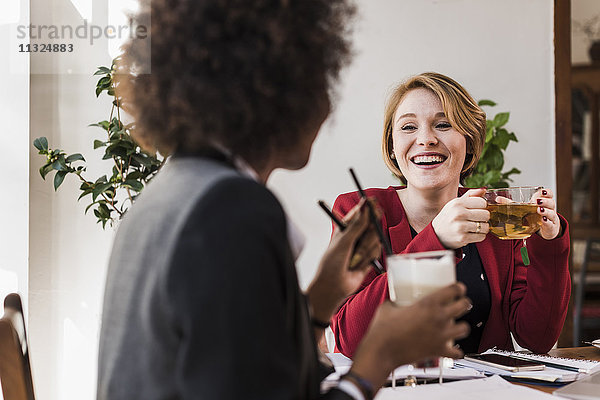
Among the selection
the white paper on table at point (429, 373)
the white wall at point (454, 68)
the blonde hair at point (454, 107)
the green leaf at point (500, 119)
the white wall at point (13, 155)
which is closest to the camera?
the white paper on table at point (429, 373)

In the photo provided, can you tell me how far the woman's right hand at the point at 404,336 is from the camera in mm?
770

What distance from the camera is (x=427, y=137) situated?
1.93 meters

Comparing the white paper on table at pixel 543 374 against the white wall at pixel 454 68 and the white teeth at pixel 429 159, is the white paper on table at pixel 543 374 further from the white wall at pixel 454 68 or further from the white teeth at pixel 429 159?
the white wall at pixel 454 68

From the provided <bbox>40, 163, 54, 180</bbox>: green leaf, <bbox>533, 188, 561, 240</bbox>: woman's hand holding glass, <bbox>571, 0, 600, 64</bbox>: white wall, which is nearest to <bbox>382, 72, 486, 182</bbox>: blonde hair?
<bbox>533, 188, 561, 240</bbox>: woman's hand holding glass

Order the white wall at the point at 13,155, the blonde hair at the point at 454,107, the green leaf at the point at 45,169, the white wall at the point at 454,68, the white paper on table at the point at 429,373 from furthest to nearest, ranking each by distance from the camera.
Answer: the white wall at the point at 454,68 → the white wall at the point at 13,155 → the green leaf at the point at 45,169 → the blonde hair at the point at 454,107 → the white paper on table at the point at 429,373

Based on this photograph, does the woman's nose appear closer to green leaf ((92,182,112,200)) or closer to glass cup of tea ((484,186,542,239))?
glass cup of tea ((484,186,542,239))

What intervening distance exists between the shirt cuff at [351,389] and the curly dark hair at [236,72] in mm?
295

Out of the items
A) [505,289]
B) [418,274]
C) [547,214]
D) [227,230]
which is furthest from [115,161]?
[227,230]

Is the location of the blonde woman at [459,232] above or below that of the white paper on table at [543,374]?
above

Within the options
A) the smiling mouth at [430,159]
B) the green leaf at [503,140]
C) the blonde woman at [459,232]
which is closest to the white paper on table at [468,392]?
the blonde woman at [459,232]

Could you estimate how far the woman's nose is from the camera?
6.31ft

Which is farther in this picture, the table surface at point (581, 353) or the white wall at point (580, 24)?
the white wall at point (580, 24)

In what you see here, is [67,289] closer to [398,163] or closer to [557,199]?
[398,163]

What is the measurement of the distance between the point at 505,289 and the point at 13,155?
2.18 m
